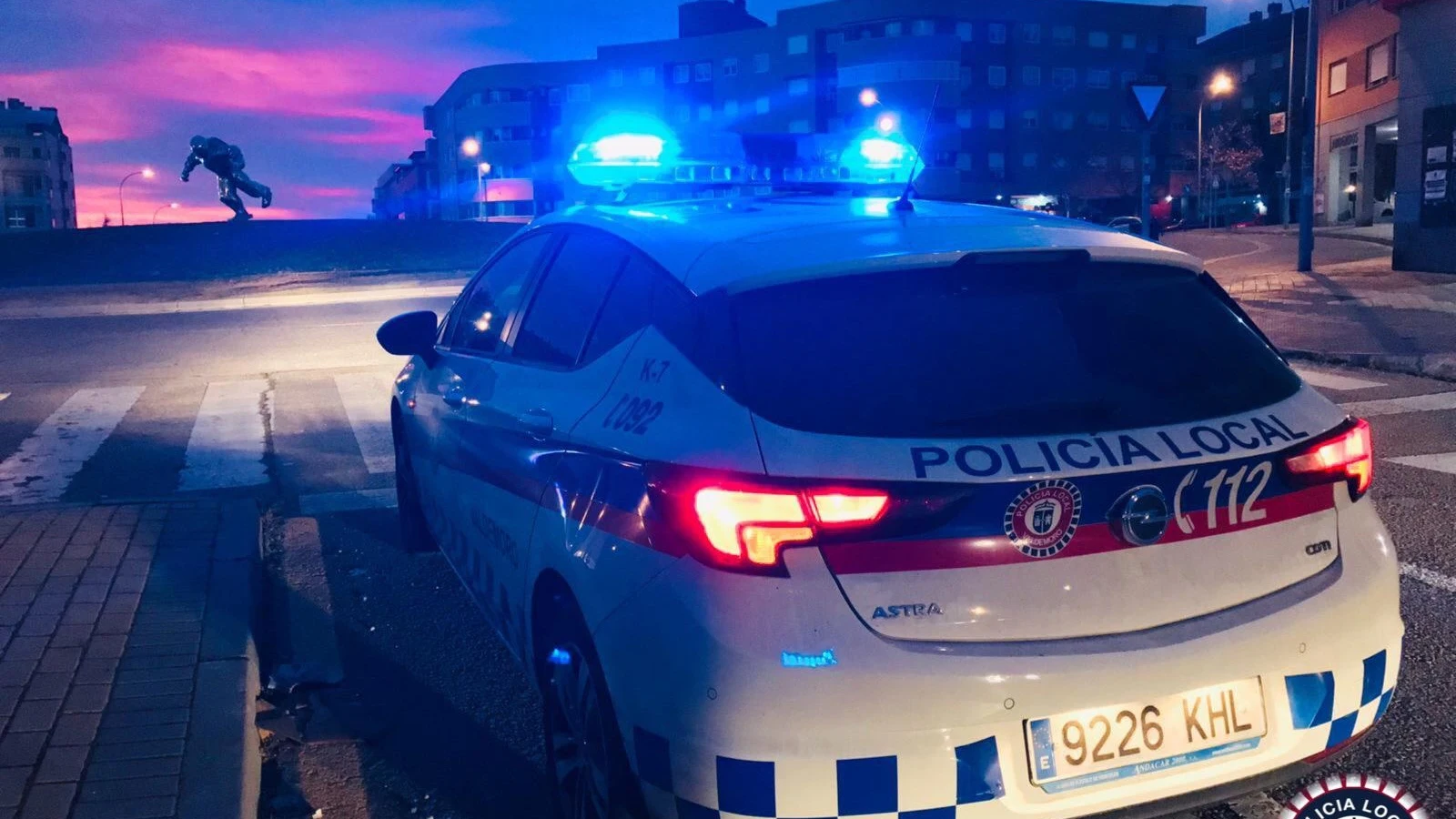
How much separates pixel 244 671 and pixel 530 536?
1572mm

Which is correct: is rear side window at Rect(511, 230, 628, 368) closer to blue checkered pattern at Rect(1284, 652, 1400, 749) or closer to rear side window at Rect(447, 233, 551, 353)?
rear side window at Rect(447, 233, 551, 353)

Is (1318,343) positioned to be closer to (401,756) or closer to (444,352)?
(444,352)

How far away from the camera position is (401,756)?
386 centimetres

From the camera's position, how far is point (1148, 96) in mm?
12539

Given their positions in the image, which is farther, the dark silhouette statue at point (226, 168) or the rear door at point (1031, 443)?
the dark silhouette statue at point (226, 168)

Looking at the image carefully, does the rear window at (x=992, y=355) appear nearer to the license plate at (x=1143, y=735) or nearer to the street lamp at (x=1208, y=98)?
the license plate at (x=1143, y=735)

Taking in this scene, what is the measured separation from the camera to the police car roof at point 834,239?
267 centimetres

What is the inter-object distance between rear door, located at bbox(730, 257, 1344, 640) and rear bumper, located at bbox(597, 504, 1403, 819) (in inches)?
2.3

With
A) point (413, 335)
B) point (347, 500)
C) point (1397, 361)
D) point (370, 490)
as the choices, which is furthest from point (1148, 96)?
point (413, 335)

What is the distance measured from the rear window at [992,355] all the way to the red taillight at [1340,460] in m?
0.14

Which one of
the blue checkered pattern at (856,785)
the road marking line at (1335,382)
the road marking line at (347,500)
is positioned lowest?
the road marking line at (347,500)

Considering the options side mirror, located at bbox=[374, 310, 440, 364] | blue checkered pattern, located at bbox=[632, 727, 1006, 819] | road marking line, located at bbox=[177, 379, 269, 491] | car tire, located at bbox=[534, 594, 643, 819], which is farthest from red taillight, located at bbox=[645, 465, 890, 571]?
road marking line, located at bbox=[177, 379, 269, 491]

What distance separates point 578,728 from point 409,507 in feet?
10.5

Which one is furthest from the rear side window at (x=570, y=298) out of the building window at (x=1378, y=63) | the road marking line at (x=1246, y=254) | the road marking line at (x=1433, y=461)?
the building window at (x=1378, y=63)
